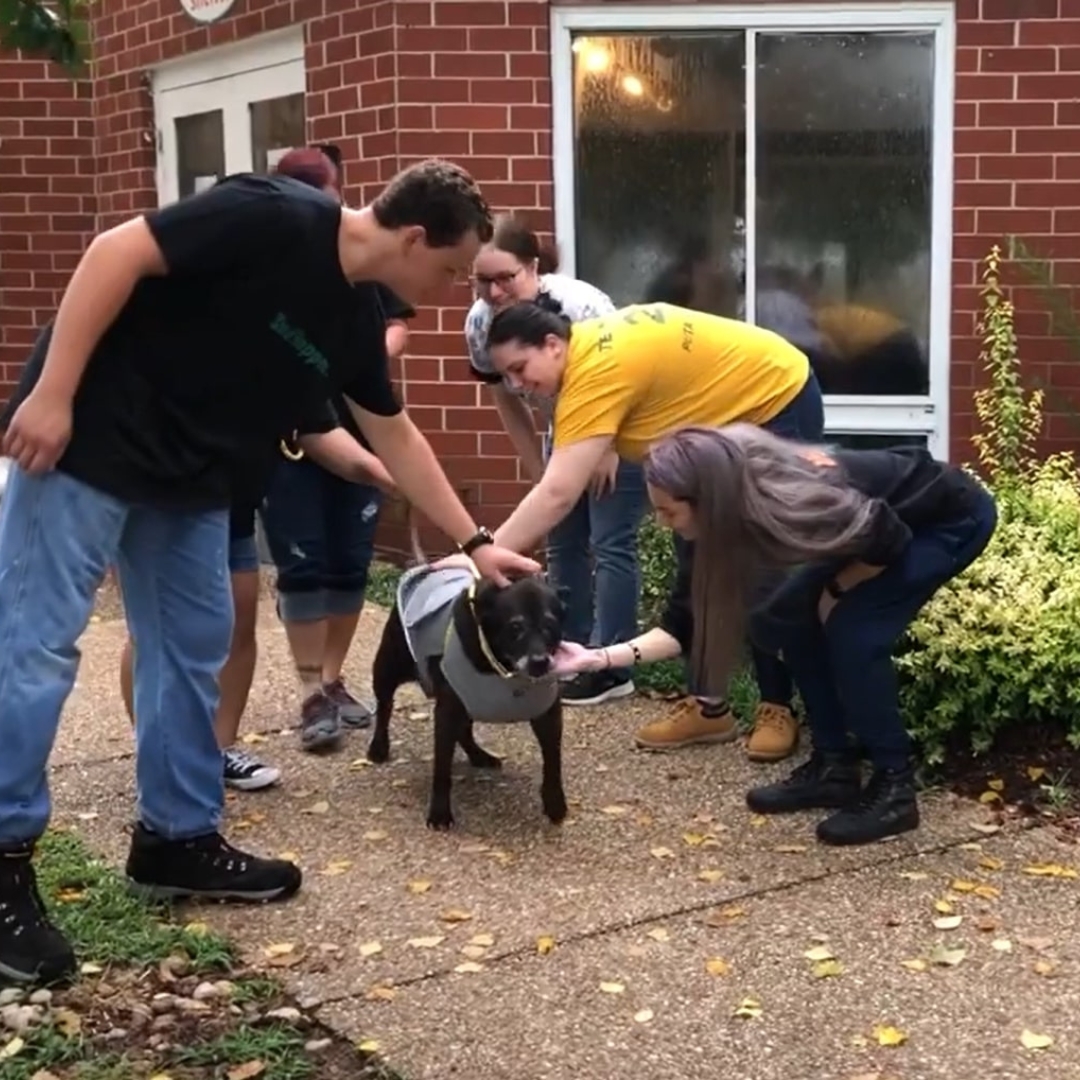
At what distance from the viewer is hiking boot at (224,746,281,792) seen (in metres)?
4.98

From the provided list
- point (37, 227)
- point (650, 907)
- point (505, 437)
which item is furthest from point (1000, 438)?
point (37, 227)

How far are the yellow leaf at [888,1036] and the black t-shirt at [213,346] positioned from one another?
184 centimetres

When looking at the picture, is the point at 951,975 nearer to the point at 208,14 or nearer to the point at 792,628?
the point at 792,628

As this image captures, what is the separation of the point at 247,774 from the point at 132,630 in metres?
1.08

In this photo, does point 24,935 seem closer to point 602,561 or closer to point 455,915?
point 455,915

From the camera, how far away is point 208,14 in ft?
27.8

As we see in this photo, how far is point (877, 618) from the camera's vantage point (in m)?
4.44

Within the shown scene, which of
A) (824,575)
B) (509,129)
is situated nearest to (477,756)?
(824,575)

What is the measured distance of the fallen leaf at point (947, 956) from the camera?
378cm

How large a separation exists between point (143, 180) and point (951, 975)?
22.7 feet

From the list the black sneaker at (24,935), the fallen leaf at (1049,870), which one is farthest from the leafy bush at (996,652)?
the black sneaker at (24,935)

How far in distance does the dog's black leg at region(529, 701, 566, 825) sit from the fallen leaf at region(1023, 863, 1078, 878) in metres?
1.25

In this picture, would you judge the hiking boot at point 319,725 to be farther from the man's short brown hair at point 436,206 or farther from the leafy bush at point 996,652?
the man's short brown hair at point 436,206

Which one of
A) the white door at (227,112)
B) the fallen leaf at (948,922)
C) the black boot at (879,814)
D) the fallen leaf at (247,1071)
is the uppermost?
the white door at (227,112)
